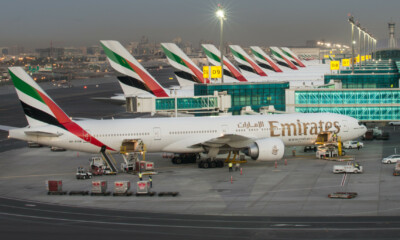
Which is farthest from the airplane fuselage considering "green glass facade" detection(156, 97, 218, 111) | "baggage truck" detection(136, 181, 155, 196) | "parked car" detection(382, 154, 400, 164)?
"green glass facade" detection(156, 97, 218, 111)

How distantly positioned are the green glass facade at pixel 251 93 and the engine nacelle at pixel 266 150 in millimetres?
24902

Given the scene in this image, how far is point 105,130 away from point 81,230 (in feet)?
70.9

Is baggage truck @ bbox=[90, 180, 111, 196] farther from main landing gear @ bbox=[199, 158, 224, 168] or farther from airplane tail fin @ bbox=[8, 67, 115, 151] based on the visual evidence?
main landing gear @ bbox=[199, 158, 224, 168]

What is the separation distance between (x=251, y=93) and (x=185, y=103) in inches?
498

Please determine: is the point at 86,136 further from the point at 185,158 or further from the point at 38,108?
the point at 185,158

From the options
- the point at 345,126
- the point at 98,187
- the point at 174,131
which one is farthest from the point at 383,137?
the point at 98,187

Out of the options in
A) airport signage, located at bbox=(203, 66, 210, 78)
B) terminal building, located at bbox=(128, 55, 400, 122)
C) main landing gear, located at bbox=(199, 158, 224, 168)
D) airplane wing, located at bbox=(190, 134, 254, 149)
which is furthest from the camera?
airport signage, located at bbox=(203, 66, 210, 78)

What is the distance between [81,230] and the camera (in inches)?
1320

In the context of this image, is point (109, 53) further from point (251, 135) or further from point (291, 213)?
point (291, 213)

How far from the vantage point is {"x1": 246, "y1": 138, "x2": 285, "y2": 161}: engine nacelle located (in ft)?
175

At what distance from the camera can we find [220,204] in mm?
39844

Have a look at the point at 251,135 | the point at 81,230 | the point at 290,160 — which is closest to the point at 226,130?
the point at 251,135

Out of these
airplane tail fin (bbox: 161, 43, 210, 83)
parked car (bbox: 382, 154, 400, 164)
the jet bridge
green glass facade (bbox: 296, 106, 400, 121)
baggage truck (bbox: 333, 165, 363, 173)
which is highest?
airplane tail fin (bbox: 161, 43, 210, 83)

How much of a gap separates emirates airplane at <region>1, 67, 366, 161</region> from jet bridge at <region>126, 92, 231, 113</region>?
10870 mm
